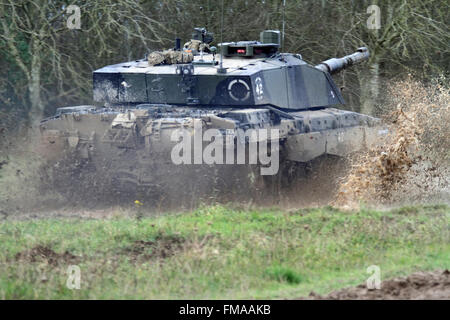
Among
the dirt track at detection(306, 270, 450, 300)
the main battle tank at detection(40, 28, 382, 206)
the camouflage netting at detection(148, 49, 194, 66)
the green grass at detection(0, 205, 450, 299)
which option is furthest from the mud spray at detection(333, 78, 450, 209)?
the dirt track at detection(306, 270, 450, 300)

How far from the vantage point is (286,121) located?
11.5m

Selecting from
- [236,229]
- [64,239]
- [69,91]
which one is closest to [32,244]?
[64,239]

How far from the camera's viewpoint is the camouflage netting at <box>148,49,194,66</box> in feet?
41.1

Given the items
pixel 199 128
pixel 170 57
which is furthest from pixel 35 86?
pixel 199 128

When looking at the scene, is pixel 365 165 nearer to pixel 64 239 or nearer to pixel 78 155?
pixel 78 155

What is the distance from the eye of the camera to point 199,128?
34.4ft

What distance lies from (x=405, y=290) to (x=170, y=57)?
7.09 meters

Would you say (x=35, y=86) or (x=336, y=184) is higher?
(x=35, y=86)

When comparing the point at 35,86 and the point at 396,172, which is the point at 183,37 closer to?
the point at 35,86

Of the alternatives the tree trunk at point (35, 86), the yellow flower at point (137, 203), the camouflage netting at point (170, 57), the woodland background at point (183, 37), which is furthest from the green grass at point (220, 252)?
the tree trunk at point (35, 86)

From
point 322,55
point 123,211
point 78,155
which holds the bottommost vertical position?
point 123,211

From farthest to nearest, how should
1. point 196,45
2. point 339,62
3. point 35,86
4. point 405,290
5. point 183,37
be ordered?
1. point 183,37
2. point 35,86
3. point 339,62
4. point 196,45
5. point 405,290

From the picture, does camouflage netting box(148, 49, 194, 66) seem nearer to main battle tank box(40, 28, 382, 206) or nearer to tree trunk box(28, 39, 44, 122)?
main battle tank box(40, 28, 382, 206)

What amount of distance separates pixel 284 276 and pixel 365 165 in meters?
4.98
